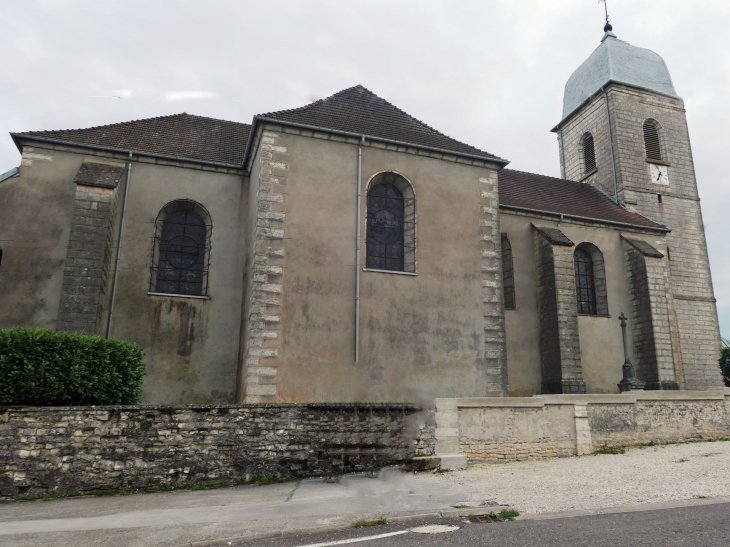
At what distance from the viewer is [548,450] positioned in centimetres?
999

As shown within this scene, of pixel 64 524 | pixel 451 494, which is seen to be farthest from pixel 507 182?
pixel 64 524

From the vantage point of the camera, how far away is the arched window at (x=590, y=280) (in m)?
17.8

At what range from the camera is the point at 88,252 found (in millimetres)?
11820

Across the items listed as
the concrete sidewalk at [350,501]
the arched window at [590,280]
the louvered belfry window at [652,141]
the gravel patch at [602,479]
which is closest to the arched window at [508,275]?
the arched window at [590,280]

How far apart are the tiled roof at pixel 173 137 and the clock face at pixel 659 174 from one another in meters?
16.8

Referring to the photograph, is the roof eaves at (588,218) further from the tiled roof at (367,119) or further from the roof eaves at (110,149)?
the roof eaves at (110,149)

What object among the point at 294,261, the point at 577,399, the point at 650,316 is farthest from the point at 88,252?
the point at 650,316

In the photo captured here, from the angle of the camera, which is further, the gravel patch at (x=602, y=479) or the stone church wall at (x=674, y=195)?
the stone church wall at (x=674, y=195)

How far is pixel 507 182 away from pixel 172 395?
1353cm

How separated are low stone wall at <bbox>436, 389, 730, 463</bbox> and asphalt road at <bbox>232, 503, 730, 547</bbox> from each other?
376 cm

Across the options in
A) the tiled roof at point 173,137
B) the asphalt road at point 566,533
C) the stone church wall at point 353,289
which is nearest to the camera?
the asphalt road at point 566,533

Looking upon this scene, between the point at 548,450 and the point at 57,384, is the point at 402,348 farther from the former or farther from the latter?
the point at 57,384

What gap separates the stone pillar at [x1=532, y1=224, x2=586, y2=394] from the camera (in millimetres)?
15266

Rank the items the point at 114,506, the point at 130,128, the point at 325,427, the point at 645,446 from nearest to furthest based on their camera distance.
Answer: the point at 114,506, the point at 325,427, the point at 645,446, the point at 130,128
